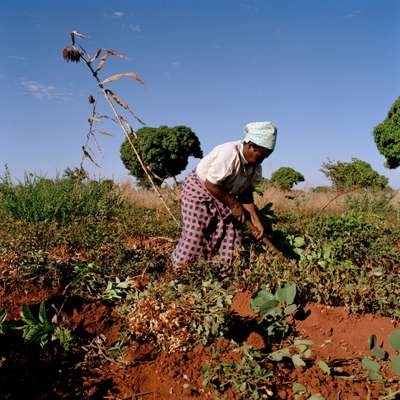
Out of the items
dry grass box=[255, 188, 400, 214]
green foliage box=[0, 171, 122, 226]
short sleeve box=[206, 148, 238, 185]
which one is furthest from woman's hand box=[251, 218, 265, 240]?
dry grass box=[255, 188, 400, 214]

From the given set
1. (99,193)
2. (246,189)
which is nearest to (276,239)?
(246,189)

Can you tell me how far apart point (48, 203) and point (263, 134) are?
3.73 metres

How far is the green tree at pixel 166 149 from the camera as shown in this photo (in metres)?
31.0

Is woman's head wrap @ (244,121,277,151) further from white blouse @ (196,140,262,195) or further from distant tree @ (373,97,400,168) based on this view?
distant tree @ (373,97,400,168)

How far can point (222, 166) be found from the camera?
2957 millimetres

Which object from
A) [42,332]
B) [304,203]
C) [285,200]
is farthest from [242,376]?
[285,200]

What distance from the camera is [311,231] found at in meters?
3.84

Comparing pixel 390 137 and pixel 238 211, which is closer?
pixel 238 211

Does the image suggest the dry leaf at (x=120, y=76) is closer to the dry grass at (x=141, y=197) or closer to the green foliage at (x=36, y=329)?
the green foliage at (x=36, y=329)

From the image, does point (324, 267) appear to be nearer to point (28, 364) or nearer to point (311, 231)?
point (311, 231)

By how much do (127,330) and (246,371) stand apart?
2.14 feet

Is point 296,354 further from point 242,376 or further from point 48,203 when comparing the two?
point 48,203

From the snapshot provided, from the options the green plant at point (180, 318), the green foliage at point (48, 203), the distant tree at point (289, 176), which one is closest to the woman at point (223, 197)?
the green plant at point (180, 318)

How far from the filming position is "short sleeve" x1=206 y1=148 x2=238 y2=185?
2.96m
